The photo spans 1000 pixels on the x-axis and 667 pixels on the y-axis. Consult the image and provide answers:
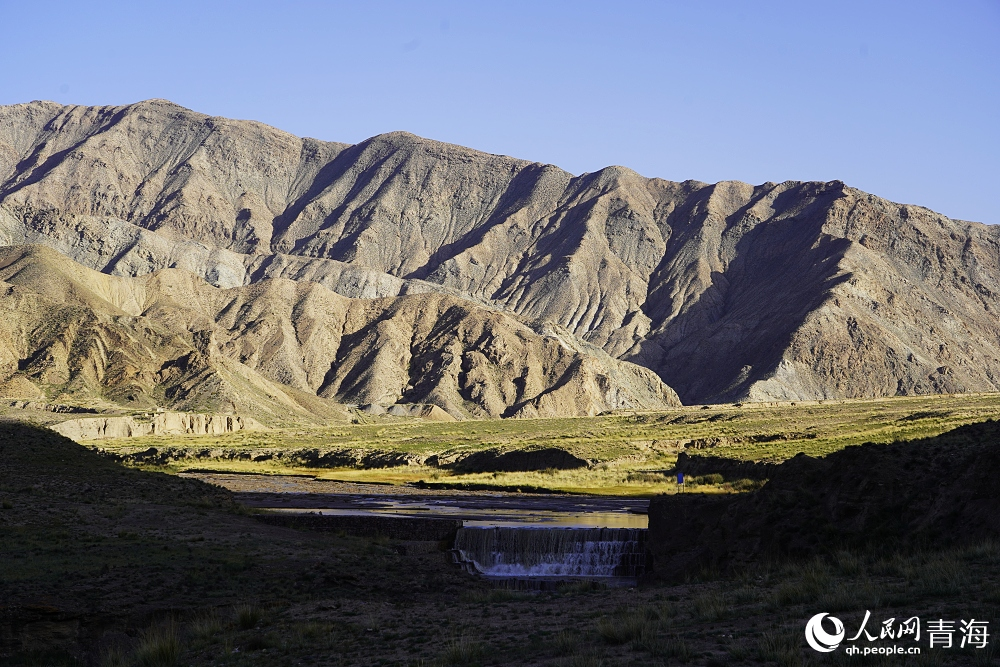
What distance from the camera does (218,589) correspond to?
24.3m

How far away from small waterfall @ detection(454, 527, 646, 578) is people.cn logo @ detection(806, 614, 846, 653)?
656 inches

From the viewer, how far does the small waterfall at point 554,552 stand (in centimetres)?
3212

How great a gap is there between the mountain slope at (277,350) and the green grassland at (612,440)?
2235cm

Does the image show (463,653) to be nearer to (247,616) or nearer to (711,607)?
(711,607)

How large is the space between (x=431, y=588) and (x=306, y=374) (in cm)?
14785

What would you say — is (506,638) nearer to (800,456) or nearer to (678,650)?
(678,650)

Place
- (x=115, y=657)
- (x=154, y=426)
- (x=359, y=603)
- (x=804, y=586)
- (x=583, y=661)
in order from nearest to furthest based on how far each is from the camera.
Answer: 1. (x=583, y=661)
2. (x=804, y=586)
3. (x=115, y=657)
4. (x=359, y=603)
5. (x=154, y=426)

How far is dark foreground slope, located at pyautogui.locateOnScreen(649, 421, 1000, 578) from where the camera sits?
21.3m

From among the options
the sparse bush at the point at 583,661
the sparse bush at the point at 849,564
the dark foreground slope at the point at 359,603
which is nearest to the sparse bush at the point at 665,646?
the dark foreground slope at the point at 359,603

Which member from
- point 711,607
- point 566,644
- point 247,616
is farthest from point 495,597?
point 566,644

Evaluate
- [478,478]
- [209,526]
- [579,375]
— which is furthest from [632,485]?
[579,375]

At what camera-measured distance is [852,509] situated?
23.4m

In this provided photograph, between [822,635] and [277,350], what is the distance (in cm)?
16334

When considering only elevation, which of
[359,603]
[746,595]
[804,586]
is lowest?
[359,603]
